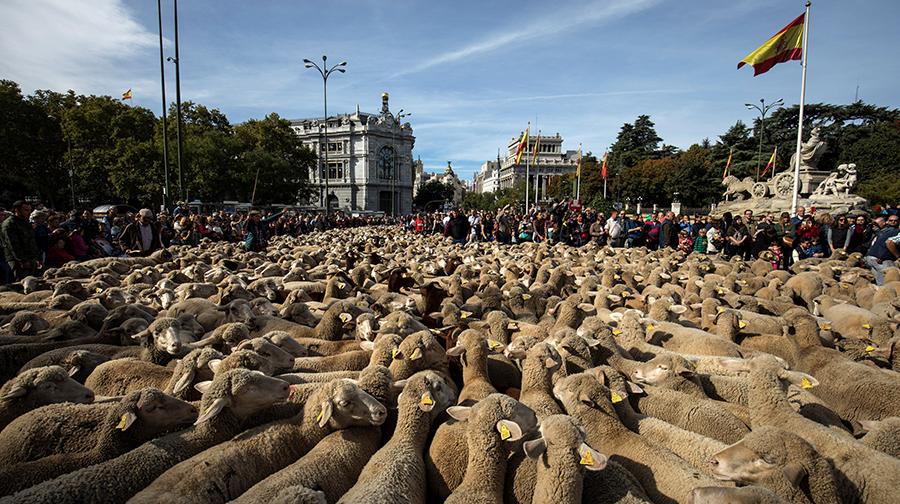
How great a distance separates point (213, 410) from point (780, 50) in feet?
75.4

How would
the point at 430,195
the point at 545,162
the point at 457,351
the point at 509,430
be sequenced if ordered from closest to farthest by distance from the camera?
the point at 509,430
the point at 457,351
the point at 430,195
the point at 545,162

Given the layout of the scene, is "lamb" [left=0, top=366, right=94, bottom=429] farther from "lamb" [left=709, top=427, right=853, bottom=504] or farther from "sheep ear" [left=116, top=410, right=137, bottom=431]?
"lamb" [left=709, top=427, right=853, bottom=504]

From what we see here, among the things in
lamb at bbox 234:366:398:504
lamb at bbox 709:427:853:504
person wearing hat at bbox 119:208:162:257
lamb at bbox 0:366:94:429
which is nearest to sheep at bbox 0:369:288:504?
lamb at bbox 234:366:398:504

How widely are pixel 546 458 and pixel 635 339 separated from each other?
3161 mm

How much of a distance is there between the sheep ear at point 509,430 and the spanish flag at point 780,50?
20.3 metres

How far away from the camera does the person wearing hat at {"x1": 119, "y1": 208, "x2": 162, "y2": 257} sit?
12.7 m

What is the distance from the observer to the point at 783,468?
106 inches

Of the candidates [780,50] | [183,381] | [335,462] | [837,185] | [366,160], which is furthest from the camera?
[366,160]

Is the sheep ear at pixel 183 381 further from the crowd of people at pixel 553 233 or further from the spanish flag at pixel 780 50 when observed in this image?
the spanish flag at pixel 780 50

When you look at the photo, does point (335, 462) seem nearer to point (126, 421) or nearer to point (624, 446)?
point (126, 421)

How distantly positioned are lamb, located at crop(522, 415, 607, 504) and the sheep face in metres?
1.09

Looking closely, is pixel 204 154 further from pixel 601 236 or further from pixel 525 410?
pixel 525 410

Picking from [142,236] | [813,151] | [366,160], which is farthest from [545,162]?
[142,236]

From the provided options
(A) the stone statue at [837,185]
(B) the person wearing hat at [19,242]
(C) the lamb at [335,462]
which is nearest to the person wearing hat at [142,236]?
(B) the person wearing hat at [19,242]
